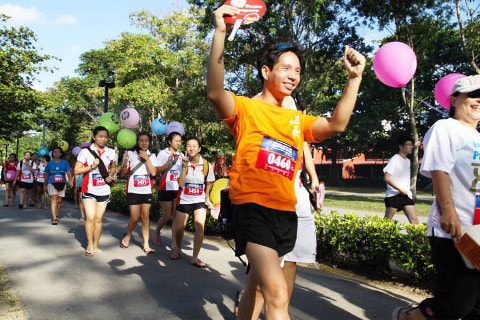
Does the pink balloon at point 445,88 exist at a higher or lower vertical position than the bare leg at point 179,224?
higher

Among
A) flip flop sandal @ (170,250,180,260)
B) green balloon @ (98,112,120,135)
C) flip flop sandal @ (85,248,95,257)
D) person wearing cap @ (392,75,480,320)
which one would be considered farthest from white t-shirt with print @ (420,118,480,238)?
green balloon @ (98,112,120,135)

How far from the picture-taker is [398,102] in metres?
30.4

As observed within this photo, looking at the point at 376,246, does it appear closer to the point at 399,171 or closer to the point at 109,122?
the point at 399,171

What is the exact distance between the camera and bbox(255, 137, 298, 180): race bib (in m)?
2.55

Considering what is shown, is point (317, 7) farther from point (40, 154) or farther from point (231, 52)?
point (40, 154)

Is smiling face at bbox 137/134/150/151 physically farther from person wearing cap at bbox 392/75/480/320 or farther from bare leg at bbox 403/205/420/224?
person wearing cap at bbox 392/75/480/320

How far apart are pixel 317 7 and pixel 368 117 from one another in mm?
18020

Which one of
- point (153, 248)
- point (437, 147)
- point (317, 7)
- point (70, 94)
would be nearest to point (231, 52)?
point (317, 7)

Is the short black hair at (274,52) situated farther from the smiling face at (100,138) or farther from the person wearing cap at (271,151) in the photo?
the smiling face at (100,138)

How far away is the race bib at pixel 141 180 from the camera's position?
22.4ft

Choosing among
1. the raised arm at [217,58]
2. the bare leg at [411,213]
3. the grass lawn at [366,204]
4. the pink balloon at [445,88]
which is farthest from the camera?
the grass lawn at [366,204]

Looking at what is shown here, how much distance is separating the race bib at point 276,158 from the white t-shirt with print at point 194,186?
145 inches

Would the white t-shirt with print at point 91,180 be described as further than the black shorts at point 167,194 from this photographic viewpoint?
No

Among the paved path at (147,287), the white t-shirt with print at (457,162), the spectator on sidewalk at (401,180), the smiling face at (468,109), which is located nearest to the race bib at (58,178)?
the paved path at (147,287)
